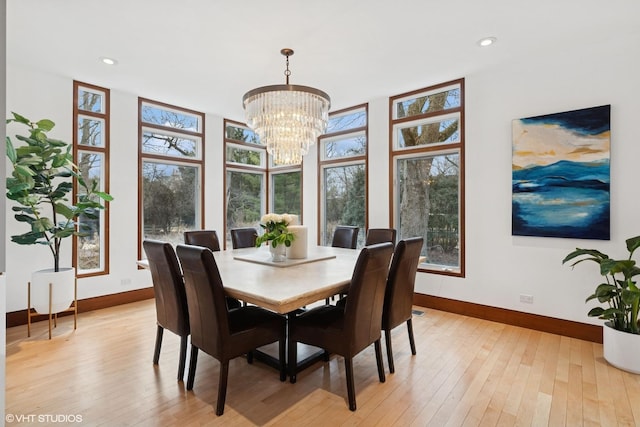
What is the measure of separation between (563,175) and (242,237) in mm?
3594

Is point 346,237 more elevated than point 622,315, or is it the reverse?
point 346,237

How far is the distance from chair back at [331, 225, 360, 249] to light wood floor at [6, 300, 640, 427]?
1.33 m

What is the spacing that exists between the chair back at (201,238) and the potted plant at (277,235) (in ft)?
3.53

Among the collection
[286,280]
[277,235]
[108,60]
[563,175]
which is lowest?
[286,280]

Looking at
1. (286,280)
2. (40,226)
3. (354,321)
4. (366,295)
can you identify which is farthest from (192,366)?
(40,226)

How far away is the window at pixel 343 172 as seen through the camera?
4.91 metres

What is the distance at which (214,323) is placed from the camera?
197 cm

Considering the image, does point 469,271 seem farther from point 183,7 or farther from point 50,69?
point 50,69

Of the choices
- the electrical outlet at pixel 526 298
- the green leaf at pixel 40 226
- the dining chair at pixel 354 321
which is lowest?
the electrical outlet at pixel 526 298

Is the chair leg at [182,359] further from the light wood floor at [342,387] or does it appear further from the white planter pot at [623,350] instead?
the white planter pot at [623,350]

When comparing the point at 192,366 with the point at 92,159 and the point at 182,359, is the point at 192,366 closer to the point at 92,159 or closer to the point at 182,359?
the point at 182,359

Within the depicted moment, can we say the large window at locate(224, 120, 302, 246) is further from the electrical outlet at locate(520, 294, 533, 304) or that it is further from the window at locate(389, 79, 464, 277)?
the electrical outlet at locate(520, 294, 533, 304)

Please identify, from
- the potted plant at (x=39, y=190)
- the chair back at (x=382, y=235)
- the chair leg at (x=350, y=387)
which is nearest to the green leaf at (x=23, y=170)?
the potted plant at (x=39, y=190)

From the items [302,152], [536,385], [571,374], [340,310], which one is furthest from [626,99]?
[340,310]
